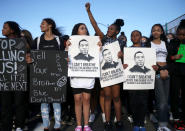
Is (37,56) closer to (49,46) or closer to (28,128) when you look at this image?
(49,46)

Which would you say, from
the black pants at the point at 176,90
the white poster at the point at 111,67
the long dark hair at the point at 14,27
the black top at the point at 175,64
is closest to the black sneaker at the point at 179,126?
the black pants at the point at 176,90

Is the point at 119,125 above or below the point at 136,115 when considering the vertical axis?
below

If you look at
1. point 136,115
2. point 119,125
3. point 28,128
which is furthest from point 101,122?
point 28,128

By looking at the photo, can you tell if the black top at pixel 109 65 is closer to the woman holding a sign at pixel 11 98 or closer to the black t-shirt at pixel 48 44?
the black t-shirt at pixel 48 44

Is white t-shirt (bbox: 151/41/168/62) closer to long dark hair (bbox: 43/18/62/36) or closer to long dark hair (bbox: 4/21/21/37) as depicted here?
long dark hair (bbox: 43/18/62/36)

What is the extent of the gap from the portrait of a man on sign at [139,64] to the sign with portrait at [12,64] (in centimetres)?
192

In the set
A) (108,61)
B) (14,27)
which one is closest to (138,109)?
(108,61)

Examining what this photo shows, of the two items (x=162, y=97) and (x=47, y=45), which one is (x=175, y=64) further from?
(x=47, y=45)

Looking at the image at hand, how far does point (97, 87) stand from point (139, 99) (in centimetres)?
163

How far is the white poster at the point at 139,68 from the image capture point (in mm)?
3609

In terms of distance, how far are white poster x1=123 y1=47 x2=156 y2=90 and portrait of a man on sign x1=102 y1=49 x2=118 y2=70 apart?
0.23m

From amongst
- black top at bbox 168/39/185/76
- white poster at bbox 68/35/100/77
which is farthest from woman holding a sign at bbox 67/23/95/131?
black top at bbox 168/39/185/76

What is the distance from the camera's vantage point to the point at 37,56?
3.49 metres

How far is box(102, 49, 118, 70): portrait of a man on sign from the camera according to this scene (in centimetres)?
370
